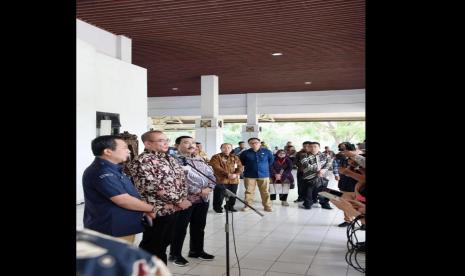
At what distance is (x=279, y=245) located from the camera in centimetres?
519

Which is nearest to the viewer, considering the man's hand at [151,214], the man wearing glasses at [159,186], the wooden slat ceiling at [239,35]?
the man's hand at [151,214]

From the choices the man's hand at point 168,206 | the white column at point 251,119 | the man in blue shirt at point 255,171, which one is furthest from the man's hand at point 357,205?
the white column at point 251,119

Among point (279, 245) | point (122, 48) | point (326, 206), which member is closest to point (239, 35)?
point (122, 48)

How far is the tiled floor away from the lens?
13.7 ft

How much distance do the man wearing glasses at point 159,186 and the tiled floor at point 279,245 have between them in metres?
0.68

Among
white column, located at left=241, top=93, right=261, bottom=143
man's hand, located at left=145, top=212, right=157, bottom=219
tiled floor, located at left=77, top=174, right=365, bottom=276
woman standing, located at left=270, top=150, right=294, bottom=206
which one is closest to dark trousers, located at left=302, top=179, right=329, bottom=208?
tiled floor, located at left=77, top=174, right=365, bottom=276

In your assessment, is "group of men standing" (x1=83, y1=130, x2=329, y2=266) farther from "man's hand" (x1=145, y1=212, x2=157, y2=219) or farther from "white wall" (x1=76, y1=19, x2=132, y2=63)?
"white wall" (x1=76, y1=19, x2=132, y2=63)

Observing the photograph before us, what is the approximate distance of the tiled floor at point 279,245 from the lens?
4172 millimetres

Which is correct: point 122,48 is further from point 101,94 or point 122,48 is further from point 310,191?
point 310,191

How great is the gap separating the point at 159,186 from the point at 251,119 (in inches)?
533

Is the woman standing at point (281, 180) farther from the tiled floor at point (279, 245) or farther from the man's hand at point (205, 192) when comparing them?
the man's hand at point (205, 192)
